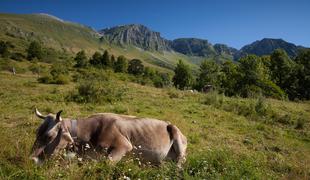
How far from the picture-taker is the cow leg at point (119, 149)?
4316 mm

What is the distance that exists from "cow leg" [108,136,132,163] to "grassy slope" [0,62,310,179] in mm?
162

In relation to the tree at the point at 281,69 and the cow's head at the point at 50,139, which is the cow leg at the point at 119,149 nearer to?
the cow's head at the point at 50,139

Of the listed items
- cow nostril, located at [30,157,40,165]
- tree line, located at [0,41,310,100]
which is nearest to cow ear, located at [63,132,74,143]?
cow nostril, located at [30,157,40,165]

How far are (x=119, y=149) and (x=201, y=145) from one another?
3.80 meters

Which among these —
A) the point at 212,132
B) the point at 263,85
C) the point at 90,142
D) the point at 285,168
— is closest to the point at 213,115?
the point at 212,132

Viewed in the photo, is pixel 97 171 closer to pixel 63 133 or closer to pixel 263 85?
pixel 63 133

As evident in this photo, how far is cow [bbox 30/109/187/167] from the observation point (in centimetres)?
404

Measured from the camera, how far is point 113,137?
4578 mm

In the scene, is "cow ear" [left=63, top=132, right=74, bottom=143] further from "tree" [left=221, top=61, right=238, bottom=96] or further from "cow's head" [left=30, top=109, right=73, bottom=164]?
"tree" [left=221, top=61, right=238, bottom=96]

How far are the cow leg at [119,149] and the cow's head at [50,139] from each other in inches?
28.3

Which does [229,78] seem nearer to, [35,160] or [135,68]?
[135,68]

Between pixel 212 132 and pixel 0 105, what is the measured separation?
850 cm

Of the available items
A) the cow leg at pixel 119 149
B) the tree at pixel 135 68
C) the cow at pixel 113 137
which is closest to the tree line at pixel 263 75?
the tree at pixel 135 68

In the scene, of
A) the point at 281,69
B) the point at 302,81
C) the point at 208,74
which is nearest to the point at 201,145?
the point at 302,81
